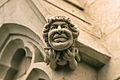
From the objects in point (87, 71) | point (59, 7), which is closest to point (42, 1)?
point (59, 7)

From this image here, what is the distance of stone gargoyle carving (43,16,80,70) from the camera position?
283cm

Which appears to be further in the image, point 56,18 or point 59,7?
point 59,7

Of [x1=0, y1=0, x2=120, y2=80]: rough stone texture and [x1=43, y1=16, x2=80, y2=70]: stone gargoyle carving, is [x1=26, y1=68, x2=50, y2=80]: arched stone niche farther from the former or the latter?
[x1=43, y1=16, x2=80, y2=70]: stone gargoyle carving

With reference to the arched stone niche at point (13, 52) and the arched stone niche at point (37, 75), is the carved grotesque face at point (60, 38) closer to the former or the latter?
the arched stone niche at point (37, 75)

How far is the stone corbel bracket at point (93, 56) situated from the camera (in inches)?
118

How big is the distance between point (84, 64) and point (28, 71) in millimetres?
360

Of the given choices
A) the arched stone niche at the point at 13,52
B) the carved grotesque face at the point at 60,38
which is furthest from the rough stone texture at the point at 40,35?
the carved grotesque face at the point at 60,38

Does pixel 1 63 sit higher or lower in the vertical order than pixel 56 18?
lower

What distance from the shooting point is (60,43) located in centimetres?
282

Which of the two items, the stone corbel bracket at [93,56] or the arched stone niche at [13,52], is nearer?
the stone corbel bracket at [93,56]

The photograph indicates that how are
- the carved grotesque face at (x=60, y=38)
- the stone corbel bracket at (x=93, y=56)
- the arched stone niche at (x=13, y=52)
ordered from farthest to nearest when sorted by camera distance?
the arched stone niche at (x=13, y=52) → the stone corbel bracket at (x=93, y=56) → the carved grotesque face at (x=60, y=38)

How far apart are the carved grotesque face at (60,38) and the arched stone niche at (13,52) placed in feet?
1.69

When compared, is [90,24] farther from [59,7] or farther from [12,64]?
[12,64]

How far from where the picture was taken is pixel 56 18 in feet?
9.52
